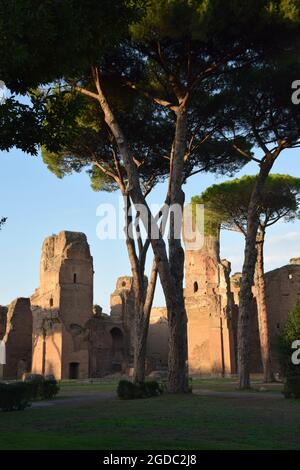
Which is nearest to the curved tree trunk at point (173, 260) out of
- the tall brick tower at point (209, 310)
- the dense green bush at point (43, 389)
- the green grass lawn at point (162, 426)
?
the green grass lawn at point (162, 426)

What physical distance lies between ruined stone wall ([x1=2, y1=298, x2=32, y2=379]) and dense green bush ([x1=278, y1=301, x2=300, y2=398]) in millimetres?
23628

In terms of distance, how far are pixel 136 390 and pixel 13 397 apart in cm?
292

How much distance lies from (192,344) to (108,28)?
2372cm

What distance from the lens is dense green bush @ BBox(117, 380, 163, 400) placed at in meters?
11.2

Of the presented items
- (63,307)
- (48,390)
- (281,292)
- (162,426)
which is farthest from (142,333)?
(63,307)

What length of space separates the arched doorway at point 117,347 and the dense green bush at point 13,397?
24188 mm

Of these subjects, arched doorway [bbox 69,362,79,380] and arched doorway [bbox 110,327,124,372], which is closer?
arched doorway [bbox 69,362,79,380]

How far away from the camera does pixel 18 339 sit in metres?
33.8

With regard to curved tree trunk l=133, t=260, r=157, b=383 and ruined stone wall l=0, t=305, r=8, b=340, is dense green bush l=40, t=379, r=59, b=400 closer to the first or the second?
curved tree trunk l=133, t=260, r=157, b=383

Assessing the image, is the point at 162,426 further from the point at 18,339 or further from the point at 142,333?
the point at 18,339

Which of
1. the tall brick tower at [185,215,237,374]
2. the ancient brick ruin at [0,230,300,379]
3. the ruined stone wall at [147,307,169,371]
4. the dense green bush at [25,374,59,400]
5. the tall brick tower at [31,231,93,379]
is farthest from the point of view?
the ruined stone wall at [147,307,169,371]

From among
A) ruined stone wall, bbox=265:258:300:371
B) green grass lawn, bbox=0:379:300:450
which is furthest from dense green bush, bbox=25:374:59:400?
ruined stone wall, bbox=265:258:300:371

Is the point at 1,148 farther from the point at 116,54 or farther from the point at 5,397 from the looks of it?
the point at 116,54
